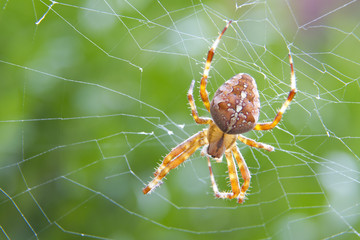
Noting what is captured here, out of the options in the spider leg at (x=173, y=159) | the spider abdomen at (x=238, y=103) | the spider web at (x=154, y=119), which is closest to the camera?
the spider abdomen at (x=238, y=103)

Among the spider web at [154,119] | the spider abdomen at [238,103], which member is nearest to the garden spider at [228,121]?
the spider abdomen at [238,103]

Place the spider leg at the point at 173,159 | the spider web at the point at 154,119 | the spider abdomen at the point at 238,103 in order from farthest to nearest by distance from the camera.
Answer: the spider web at the point at 154,119
the spider leg at the point at 173,159
the spider abdomen at the point at 238,103

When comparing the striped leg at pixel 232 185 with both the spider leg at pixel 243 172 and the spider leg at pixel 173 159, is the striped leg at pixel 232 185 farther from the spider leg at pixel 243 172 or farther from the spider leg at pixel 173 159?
the spider leg at pixel 173 159

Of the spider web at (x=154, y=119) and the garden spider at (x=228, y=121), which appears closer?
the garden spider at (x=228, y=121)

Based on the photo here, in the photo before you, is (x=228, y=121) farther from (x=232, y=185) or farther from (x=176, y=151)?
(x=232, y=185)

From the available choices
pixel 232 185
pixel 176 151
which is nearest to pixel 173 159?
pixel 176 151

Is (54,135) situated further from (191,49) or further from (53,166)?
(191,49)

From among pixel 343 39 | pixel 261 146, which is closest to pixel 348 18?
pixel 343 39

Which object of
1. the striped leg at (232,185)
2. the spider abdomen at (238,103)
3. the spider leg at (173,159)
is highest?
the spider abdomen at (238,103)

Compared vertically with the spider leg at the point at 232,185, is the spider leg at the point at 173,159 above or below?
above
